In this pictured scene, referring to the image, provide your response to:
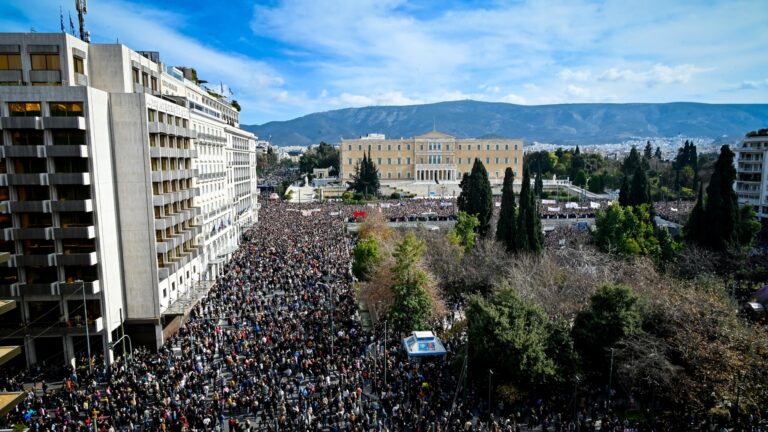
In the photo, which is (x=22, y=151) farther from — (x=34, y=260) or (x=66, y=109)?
(x=34, y=260)

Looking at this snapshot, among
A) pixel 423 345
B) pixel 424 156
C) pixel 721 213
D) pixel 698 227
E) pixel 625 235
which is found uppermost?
pixel 424 156

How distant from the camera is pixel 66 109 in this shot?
2027 centimetres

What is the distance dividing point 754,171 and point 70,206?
213 ft

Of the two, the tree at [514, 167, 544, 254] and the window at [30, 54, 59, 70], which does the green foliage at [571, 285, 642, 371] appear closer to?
the tree at [514, 167, 544, 254]

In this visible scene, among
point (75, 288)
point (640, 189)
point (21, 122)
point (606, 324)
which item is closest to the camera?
point (606, 324)

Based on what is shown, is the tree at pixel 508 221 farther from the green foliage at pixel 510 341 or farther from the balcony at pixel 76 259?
the balcony at pixel 76 259

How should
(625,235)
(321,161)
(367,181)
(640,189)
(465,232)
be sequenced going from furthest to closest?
(321,161) < (367,181) < (640,189) < (465,232) < (625,235)

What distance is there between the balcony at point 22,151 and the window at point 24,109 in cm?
129

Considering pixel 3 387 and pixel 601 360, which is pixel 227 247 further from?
pixel 601 360

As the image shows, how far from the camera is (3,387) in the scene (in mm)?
19250

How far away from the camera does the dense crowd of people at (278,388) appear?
16219 millimetres

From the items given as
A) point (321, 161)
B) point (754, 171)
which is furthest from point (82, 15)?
point (321, 161)

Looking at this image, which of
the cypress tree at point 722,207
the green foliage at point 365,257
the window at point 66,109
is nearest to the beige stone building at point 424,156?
the cypress tree at point 722,207

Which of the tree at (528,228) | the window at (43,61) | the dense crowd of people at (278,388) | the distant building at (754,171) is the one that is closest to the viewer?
the dense crowd of people at (278,388)
